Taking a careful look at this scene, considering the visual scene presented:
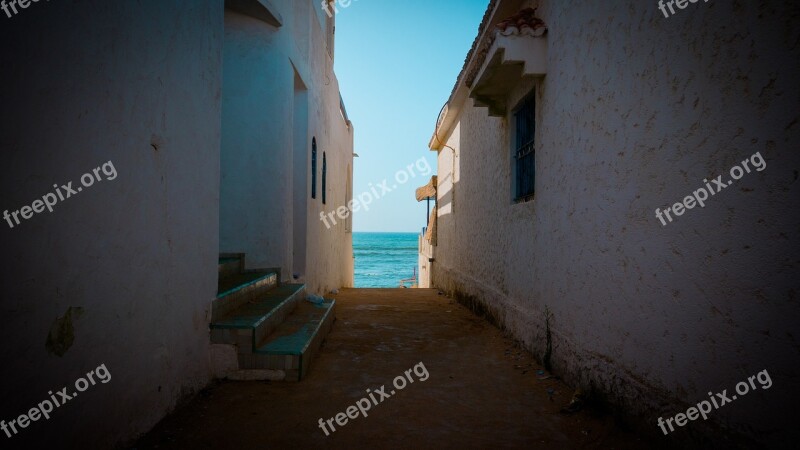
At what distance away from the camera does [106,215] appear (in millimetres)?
2289

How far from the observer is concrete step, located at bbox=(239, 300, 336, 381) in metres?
3.71

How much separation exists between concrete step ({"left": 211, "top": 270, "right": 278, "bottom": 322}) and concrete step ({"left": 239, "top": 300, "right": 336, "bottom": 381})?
18.2 inches

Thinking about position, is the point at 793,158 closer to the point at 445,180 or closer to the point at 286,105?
the point at 286,105

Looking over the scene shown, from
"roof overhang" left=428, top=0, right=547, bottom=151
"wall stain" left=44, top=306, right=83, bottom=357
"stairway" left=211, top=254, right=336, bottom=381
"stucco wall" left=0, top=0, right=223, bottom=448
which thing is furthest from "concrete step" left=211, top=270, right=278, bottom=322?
"roof overhang" left=428, top=0, right=547, bottom=151

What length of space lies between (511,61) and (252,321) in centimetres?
375

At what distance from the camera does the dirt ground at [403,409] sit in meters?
2.76

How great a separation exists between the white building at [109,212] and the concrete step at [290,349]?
0.42 m

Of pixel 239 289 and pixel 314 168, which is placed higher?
pixel 314 168

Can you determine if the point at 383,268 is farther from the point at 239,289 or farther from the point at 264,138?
the point at 239,289

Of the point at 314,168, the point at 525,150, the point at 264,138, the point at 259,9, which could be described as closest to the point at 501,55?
the point at 525,150

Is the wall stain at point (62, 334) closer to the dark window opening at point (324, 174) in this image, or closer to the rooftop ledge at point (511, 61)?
the rooftop ledge at point (511, 61)

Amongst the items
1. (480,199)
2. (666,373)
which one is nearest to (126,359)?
(666,373)

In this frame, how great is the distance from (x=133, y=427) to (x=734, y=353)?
3.33 meters

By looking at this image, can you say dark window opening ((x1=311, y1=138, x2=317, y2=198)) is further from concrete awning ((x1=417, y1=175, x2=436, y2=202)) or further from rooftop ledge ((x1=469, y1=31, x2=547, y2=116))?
concrete awning ((x1=417, y1=175, x2=436, y2=202))
